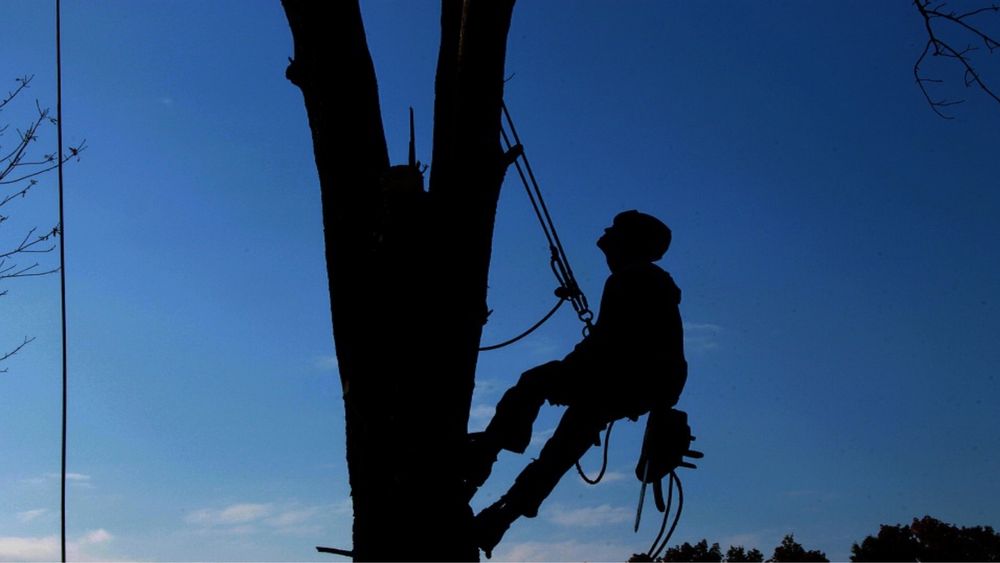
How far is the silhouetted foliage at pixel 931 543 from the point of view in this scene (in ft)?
37.1

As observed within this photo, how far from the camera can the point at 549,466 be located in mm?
3850

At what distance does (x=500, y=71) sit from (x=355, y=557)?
5.46ft

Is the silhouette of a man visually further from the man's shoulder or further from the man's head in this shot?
the man's head

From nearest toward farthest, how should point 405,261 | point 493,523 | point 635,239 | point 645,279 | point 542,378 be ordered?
point 405,261 → point 493,523 → point 542,378 → point 645,279 → point 635,239

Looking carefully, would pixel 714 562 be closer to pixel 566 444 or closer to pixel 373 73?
pixel 566 444

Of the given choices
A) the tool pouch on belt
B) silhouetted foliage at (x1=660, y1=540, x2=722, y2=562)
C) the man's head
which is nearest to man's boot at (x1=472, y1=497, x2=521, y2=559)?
the tool pouch on belt

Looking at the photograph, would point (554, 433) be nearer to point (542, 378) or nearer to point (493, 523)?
point (542, 378)

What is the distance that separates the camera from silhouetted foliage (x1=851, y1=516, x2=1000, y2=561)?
11312 mm

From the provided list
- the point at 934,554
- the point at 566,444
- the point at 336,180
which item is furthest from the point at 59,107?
the point at 934,554

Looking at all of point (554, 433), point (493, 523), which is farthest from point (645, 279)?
point (493, 523)

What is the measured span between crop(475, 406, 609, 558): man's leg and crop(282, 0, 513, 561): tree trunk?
1.98ft

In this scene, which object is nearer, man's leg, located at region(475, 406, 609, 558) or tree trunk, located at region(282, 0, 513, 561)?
tree trunk, located at region(282, 0, 513, 561)

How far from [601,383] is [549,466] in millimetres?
407

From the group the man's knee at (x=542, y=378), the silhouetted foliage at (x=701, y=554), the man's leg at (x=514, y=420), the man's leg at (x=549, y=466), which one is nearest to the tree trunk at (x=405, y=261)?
the man's leg at (x=514, y=420)
